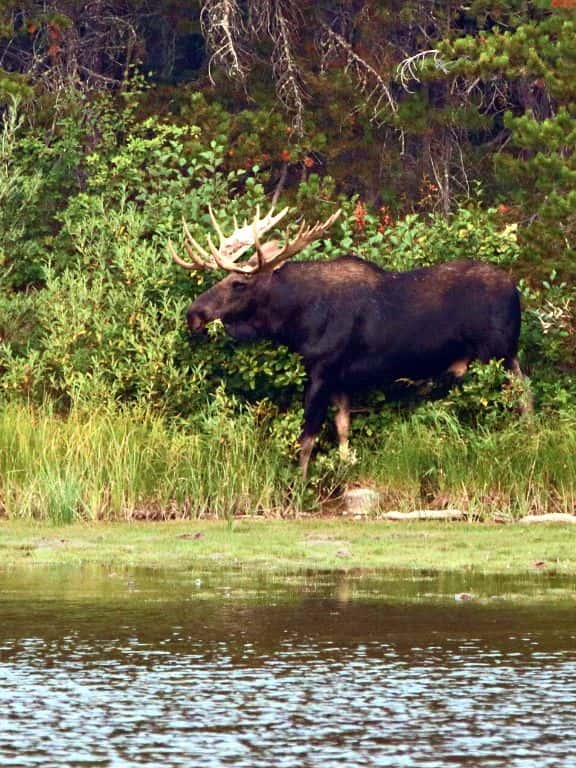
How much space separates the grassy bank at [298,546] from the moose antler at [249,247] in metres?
2.72

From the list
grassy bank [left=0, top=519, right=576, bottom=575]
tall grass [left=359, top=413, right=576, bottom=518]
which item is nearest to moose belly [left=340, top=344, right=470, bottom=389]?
tall grass [left=359, top=413, right=576, bottom=518]

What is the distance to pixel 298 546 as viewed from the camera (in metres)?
13.8

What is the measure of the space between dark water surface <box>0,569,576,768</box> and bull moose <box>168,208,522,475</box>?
467 cm

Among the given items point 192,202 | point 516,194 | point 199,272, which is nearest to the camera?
point 199,272

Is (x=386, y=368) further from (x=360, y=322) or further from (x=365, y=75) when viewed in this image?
(x=365, y=75)

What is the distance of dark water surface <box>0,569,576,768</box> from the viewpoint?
7.29 metres

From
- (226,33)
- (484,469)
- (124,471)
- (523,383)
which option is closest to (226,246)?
(124,471)

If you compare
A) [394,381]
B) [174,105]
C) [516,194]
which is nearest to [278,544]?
[394,381]

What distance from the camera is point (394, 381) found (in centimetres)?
1705

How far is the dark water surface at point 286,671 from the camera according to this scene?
23.9 ft

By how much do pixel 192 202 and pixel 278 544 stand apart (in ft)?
18.7

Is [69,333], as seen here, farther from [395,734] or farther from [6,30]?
[395,734]

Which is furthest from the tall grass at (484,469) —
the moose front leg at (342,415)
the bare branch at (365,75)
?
the bare branch at (365,75)

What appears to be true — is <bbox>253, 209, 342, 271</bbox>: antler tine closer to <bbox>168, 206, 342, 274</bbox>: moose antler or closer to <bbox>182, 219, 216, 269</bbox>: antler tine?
<bbox>168, 206, 342, 274</bbox>: moose antler
